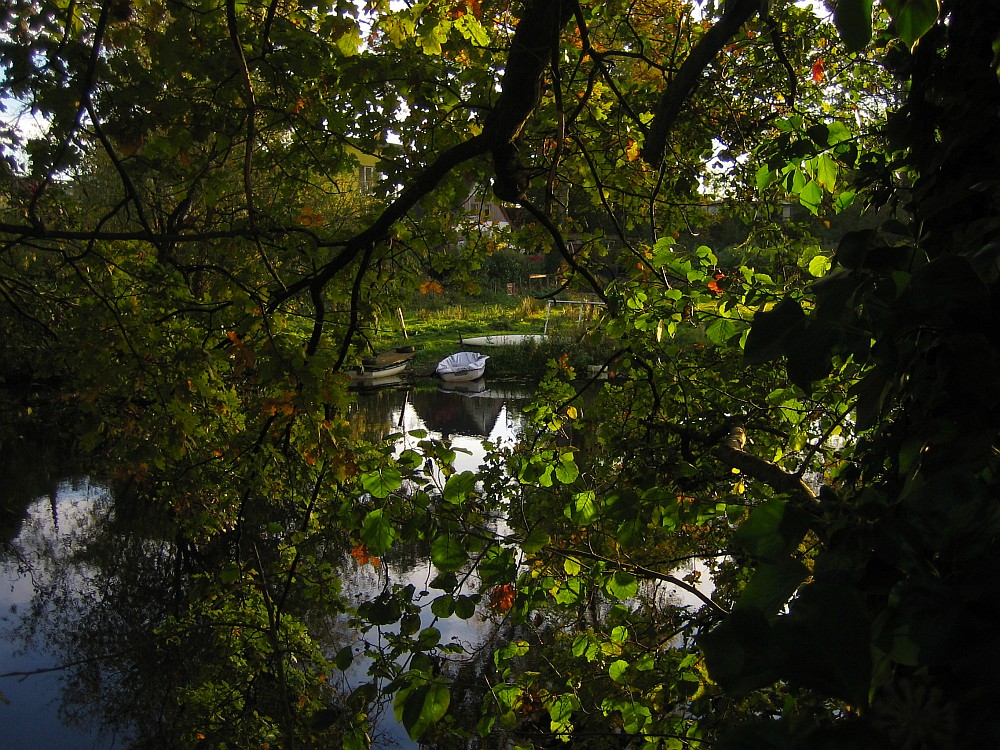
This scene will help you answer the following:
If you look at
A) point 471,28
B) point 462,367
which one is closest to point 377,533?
point 471,28

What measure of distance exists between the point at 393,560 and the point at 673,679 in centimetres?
617

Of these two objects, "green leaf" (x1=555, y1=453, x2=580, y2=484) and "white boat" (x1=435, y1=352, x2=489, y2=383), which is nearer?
"green leaf" (x1=555, y1=453, x2=580, y2=484)

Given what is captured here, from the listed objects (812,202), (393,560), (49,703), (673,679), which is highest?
(812,202)

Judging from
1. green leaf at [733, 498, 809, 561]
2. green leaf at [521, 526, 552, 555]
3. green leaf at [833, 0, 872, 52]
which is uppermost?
green leaf at [833, 0, 872, 52]

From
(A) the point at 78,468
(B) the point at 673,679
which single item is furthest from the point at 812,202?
(A) the point at 78,468

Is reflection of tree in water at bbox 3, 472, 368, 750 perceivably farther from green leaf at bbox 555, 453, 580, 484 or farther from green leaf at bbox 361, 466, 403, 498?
green leaf at bbox 361, 466, 403, 498

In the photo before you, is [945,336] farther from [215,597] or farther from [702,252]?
[215,597]

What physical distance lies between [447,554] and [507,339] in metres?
17.1

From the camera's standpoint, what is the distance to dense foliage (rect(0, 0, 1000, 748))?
45 centimetres

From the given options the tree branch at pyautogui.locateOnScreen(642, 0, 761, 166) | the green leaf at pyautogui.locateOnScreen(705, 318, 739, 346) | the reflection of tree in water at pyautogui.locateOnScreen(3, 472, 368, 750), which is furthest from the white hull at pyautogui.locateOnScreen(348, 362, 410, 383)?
the green leaf at pyautogui.locateOnScreen(705, 318, 739, 346)

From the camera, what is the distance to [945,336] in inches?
19.9

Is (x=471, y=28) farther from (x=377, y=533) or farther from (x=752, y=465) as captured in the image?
(x=377, y=533)

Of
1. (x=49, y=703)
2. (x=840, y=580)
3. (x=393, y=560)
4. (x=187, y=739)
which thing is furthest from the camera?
(x=393, y=560)

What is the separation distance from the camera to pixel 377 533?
1.23m
